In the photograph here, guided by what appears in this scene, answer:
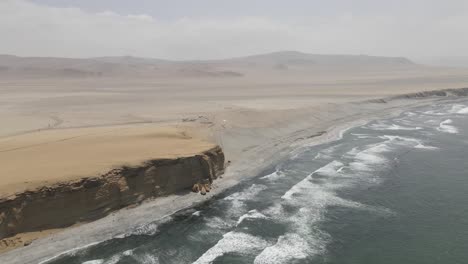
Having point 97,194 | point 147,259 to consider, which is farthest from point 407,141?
point 97,194

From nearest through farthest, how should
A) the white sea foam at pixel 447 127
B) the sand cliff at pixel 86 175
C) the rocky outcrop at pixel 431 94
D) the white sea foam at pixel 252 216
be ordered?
the sand cliff at pixel 86 175 < the white sea foam at pixel 252 216 < the white sea foam at pixel 447 127 < the rocky outcrop at pixel 431 94

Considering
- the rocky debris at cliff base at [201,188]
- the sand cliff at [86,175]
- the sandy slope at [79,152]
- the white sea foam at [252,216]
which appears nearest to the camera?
the sand cliff at [86,175]

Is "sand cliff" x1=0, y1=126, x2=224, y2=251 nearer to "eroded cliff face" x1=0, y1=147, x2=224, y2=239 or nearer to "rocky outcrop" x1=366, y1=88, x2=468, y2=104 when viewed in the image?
"eroded cliff face" x1=0, y1=147, x2=224, y2=239

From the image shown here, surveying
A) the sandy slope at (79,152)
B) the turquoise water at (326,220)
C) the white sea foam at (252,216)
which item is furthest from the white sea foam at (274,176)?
the white sea foam at (252,216)

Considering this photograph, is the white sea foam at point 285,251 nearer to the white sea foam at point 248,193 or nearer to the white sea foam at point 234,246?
the white sea foam at point 234,246

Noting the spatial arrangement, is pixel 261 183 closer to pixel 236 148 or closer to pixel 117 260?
pixel 236 148

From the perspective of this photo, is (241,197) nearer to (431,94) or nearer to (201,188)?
(201,188)
